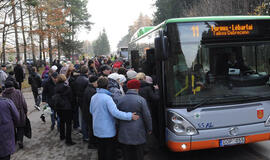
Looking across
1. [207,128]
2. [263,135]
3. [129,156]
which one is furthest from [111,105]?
[263,135]

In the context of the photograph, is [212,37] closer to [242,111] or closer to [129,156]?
[242,111]

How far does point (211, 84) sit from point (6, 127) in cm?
385

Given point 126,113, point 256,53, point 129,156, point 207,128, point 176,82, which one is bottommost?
point 129,156

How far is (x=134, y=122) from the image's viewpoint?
14.4 ft

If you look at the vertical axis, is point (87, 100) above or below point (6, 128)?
above

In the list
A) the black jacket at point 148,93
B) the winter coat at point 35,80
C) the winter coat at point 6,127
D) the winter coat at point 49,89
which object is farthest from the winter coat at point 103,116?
the winter coat at point 35,80

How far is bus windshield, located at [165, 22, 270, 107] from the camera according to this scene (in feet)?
16.2

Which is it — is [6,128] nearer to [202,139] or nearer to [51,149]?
[51,149]

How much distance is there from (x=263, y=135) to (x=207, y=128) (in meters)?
1.22

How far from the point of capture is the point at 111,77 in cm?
575

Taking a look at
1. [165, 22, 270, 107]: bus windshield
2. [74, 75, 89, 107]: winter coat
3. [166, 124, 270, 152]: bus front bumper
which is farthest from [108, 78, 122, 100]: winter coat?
[74, 75, 89, 107]: winter coat

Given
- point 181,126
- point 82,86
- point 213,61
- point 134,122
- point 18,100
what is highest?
point 213,61

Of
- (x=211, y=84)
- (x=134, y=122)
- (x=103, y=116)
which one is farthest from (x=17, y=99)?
(x=211, y=84)

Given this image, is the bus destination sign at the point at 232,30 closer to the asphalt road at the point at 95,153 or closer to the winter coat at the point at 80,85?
the asphalt road at the point at 95,153
